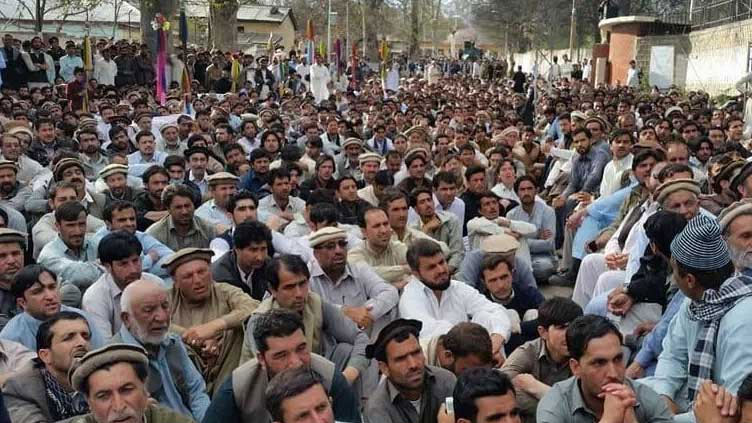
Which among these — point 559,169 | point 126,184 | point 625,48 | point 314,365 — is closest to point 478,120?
point 559,169

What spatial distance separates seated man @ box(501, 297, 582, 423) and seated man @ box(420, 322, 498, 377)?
116 mm

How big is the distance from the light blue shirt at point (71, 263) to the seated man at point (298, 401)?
9.14ft

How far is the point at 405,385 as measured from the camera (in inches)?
144

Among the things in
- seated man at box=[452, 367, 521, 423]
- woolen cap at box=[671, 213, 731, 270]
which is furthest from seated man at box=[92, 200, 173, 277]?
woolen cap at box=[671, 213, 731, 270]

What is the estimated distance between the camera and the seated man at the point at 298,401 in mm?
2920

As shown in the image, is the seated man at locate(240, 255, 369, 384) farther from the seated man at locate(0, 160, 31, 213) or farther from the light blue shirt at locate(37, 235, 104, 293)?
the seated man at locate(0, 160, 31, 213)

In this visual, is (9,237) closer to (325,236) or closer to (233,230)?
(233,230)

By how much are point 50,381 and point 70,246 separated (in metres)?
2.25

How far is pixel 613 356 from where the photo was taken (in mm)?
3088

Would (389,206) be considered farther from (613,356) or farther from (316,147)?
(316,147)

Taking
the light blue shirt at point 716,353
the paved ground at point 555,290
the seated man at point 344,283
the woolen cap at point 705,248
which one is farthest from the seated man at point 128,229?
the woolen cap at point 705,248

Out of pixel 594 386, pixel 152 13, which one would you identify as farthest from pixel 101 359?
pixel 152 13

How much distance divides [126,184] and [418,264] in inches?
160

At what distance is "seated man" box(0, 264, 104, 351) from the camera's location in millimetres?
4309
